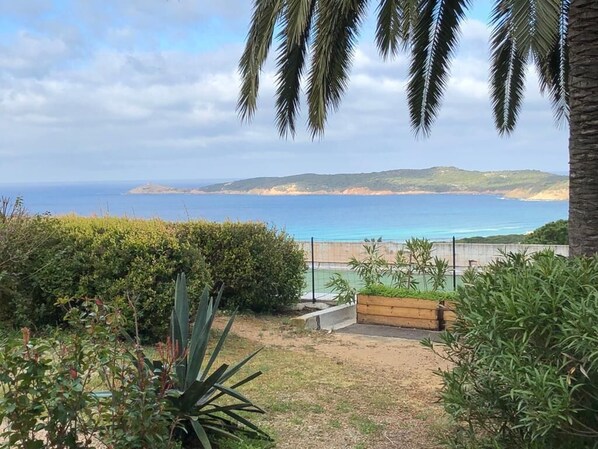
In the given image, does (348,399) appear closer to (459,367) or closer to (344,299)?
(459,367)

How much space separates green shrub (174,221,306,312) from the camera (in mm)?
9781

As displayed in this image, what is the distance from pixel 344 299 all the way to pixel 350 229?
57.4 m

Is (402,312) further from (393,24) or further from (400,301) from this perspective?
(393,24)

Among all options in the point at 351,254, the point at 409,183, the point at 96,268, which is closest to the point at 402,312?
the point at 96,268

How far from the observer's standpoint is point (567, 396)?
2.50 m

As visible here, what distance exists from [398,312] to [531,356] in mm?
6431

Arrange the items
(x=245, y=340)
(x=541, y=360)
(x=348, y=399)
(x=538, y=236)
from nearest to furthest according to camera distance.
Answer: (x=541, y=360) → (x=348, y=399) → (x=245, y=340) → (x=538, y=236)

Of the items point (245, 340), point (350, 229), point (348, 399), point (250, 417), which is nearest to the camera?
point (250, 417)

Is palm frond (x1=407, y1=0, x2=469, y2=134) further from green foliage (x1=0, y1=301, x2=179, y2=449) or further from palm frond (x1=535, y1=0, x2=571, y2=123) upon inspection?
green foliage (x1=0, y1=301, x2=179, y2=449)

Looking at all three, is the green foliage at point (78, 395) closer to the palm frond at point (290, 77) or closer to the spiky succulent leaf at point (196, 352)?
the spiky succulent leaf at point (196, 352)

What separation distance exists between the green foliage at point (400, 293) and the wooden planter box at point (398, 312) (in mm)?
78

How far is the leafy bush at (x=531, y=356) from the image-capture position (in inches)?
99.7

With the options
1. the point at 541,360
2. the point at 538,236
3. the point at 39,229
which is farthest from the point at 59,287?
the point at 538,236

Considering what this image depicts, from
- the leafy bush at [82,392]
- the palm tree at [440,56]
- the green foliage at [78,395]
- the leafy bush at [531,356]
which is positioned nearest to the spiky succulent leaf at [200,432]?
the leafy bush at [82,392]
